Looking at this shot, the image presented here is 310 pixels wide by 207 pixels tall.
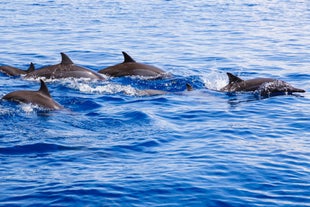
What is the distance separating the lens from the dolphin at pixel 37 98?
1565cm

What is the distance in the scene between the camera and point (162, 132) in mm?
14125

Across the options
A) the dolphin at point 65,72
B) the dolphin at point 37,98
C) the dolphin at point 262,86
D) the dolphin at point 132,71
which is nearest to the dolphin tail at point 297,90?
the dolphin at point 262,86

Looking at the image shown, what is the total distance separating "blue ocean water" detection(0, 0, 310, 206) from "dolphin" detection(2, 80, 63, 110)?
28 cm

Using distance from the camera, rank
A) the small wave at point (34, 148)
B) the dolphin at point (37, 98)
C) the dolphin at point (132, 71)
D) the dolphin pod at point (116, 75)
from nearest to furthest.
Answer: the small wave at point (34, 148)
the dolphin at point (37, 98)
the dolphin pod at point (116, 75)
the dolphin at point (132, 71)

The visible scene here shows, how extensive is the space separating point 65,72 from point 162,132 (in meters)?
6.96

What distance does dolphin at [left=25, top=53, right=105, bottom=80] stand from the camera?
20109mm

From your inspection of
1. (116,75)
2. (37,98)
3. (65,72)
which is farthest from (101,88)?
(37,98)

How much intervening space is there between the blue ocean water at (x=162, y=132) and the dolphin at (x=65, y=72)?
1.61 feet

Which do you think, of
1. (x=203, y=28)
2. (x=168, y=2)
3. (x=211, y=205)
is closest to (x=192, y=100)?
(x=211, y=205)

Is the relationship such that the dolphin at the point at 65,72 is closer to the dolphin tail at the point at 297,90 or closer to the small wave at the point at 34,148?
the dolphin tail at the point at 297,90

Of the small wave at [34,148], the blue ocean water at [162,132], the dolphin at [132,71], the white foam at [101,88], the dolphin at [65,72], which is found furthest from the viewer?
the dolphin at [132,71]

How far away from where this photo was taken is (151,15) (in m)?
40.4

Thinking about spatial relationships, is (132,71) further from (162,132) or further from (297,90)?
(162,132)

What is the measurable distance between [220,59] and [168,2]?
74.6 feet
